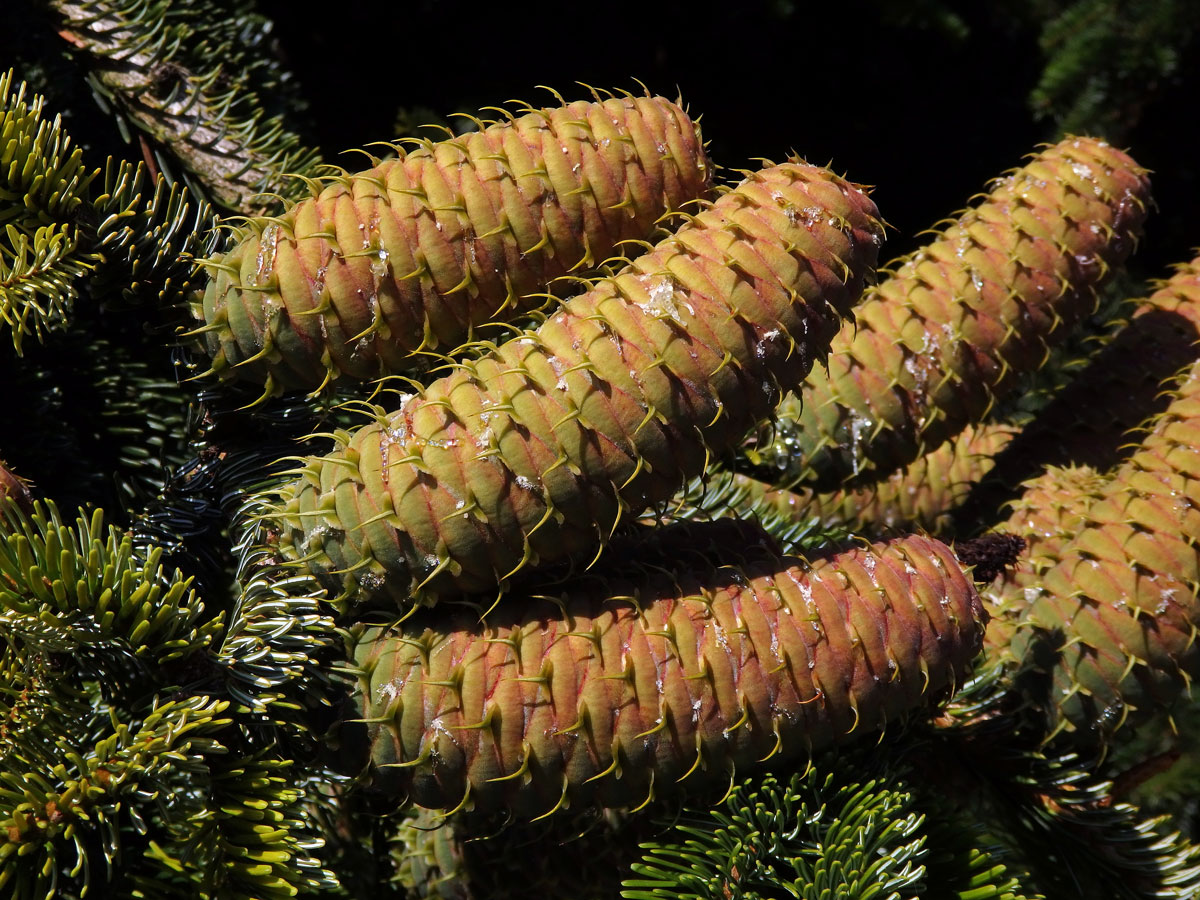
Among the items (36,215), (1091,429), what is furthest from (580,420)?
(1091,429)

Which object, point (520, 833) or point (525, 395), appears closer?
point (525, 395)

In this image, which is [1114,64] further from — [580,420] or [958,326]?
[580,420]

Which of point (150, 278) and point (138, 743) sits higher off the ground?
point (150, 278)

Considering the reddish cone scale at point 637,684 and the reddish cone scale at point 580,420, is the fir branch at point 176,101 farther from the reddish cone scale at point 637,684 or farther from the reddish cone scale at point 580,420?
the reddish cone scale at point 637,684

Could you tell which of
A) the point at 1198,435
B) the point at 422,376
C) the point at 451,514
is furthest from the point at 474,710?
the point at 1198,435

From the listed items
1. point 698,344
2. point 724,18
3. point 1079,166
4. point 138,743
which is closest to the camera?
point 138,743

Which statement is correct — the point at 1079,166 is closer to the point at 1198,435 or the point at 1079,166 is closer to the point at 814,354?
the point at 1198,435
